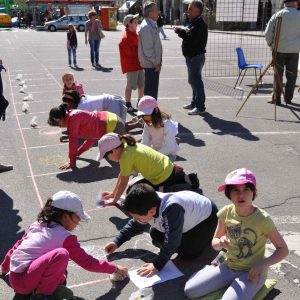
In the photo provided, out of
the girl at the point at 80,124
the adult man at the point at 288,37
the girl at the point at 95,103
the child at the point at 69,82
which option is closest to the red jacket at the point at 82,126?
the girl at the point at 80,124

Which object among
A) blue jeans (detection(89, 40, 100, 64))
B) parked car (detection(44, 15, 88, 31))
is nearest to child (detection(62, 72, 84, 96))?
blue jeans (detection(89, 40, 100, 64))

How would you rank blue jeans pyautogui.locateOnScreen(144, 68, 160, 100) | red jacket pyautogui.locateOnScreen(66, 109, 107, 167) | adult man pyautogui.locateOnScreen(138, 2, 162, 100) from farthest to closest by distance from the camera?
1. blue jeans pyautogui.locateOnScreen(144, 68, 160, 100)
2. adult man pyautogui.locateOnScreen(138, 2, 162, 100)
3. red jacket pyautogui.locateOnScreen(66, 109, 107, 167)

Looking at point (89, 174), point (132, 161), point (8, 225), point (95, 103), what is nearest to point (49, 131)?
point (95, 103)

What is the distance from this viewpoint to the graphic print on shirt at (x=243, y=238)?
9.41ft

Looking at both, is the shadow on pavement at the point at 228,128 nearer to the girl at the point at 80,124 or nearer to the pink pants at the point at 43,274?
the girl at the point at 80,124

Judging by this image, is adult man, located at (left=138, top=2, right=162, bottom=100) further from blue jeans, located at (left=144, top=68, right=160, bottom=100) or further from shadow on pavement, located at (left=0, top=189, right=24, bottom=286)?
shadow on pavement, located at (left=0, top=189, right=24, bottom=286)

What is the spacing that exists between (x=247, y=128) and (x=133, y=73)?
2350 mm

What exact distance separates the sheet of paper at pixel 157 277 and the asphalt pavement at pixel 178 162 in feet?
0.13

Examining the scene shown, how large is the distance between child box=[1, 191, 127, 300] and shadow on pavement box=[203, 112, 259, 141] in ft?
14.0

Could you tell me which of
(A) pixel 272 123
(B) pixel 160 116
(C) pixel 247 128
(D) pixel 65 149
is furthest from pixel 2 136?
(A) pixel 272 123

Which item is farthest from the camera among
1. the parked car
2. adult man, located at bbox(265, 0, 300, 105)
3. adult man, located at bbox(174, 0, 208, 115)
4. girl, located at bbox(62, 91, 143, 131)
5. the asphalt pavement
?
the parked car

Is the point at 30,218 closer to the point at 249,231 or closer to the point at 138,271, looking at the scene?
the point at 138,271

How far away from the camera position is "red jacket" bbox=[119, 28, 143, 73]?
796 cm

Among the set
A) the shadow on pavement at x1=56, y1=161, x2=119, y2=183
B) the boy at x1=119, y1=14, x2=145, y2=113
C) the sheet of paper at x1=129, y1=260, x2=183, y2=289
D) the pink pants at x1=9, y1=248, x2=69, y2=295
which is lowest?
the shadow on pavement at x1=56, y1=161, x2=119, y2=183
